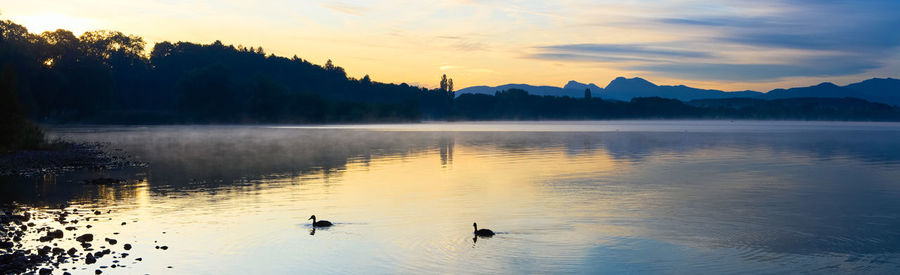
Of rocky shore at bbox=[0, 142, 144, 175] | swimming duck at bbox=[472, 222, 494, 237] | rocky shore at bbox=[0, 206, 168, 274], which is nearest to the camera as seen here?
rocky shore at bbox=[0, 206, 168, 274]

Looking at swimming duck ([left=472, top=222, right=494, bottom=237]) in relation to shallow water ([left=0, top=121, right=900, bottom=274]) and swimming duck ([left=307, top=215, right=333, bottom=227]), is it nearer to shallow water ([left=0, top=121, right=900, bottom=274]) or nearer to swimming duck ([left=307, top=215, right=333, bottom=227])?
shallow water ([left=0, top=121, right=900, bottom=274])

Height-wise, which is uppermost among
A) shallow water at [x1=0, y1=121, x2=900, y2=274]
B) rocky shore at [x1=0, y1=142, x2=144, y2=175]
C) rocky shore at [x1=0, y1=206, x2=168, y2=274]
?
rocky shore at [x1=0, y1=142, x2=144, y2=175]

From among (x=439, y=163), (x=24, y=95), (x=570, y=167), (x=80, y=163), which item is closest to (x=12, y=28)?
(x=24, y=95)

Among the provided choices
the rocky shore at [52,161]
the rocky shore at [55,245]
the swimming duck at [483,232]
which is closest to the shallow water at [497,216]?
the swimming duck at [483,232]

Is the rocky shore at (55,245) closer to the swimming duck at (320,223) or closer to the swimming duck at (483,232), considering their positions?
the swimming duck at (320,223)

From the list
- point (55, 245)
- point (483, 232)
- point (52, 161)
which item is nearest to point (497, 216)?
point (483, 232)

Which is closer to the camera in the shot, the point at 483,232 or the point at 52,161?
the point at 483,232

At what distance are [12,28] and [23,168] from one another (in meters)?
116

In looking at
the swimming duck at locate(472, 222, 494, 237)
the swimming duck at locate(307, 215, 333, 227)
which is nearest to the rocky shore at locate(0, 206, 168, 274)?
the swimming duck at locate(307, 215, 333, 227)

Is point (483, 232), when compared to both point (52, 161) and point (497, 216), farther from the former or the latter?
point (52, 161)

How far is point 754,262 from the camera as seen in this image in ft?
65.6

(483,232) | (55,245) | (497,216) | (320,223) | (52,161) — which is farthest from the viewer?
Result: (52,161)

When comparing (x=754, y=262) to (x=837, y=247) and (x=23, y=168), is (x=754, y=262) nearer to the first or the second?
(x=837, y=247)

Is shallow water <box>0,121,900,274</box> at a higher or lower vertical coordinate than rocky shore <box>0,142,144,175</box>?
lower
